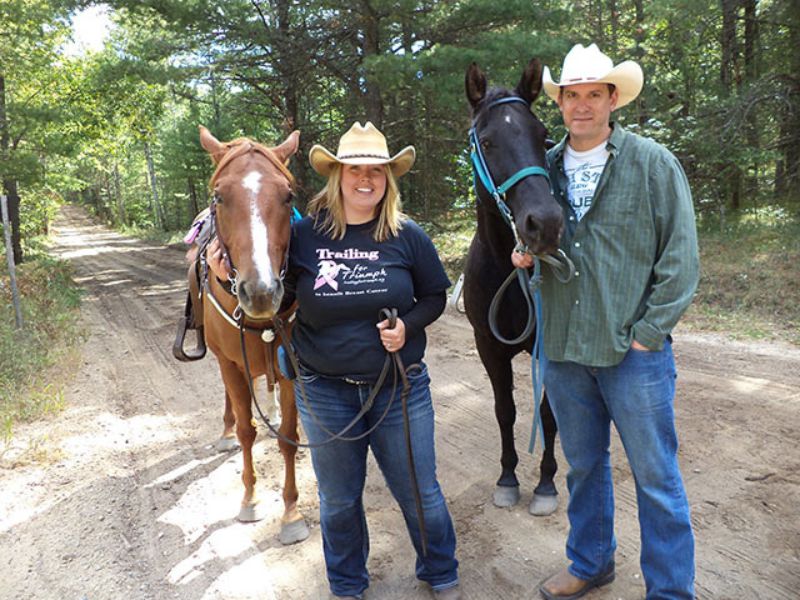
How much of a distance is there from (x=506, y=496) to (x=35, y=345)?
6590 mm

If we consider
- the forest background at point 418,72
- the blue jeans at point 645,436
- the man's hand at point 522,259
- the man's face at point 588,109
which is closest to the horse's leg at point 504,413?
the blue jeans at point 645,436

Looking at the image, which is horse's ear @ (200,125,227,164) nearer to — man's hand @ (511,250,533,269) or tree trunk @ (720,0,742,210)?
man's hand @ (511,250,533,269)

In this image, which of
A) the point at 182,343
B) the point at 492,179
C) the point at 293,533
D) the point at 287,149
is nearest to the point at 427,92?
the point at 182,343

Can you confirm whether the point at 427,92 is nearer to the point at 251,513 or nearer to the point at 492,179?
the point at 492,179

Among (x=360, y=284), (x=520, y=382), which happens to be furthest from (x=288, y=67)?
(x=360, y=284)

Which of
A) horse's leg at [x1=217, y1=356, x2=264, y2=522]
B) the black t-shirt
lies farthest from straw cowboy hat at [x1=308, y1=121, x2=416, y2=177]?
horse's leg at [x1=217, y1=356, x2=264, y2=522]

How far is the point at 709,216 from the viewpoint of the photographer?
38.9 feet

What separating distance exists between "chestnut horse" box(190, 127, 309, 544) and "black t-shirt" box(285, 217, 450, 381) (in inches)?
6.9

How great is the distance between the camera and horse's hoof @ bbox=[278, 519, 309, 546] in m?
3.16

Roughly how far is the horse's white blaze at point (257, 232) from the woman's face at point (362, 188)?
1.31 feet

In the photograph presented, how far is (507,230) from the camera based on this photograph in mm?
2932

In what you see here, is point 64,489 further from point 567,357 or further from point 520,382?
point 520,382

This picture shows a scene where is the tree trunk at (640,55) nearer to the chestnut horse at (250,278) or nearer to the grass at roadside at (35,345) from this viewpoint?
the chestnut horse at (250,278)

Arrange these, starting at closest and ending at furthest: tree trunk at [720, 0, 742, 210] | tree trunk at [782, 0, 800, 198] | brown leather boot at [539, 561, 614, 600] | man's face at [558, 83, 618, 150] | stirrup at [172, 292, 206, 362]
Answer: man's face at [558, 83, 618, 150], brown leather boot at [539, 561, 614, 600], stirrup at [172, 292, 206, 362], tree trunk at [782, 0, 800, 198], tree trunk at [720, 0, 742, 210]
